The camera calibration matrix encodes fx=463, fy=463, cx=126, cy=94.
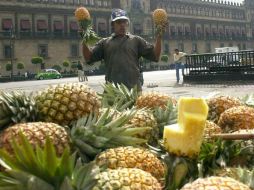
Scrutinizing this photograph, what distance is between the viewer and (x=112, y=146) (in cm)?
196

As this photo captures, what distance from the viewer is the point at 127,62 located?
14.4 ft

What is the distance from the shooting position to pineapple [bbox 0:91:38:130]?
6.86 ft

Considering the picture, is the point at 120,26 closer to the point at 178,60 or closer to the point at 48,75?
the point at 178,60

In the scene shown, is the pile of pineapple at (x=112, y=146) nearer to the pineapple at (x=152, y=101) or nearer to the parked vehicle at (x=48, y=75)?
the pineapple at (x=152, y=101)

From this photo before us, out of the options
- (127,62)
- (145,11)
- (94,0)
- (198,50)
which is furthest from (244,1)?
(127,62)

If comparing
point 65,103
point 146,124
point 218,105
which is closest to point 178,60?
point 218,105

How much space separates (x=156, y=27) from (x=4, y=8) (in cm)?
4978

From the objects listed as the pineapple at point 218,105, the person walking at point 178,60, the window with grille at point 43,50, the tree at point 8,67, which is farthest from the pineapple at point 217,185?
the window with grille at point 43,50

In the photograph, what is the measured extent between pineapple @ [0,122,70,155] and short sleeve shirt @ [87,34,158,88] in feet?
8.02

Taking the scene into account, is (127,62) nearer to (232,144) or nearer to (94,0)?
(232,144)

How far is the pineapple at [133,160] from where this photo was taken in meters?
1.73

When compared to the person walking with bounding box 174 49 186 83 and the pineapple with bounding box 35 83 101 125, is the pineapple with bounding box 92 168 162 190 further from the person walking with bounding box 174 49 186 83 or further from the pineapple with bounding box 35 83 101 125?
the person walking with bounding box 174 49 186 83

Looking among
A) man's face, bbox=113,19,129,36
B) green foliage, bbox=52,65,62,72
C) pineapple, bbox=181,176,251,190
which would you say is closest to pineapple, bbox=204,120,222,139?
pineapple, bbox=181,176,251,190

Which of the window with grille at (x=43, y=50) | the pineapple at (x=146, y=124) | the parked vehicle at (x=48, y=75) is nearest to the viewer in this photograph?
the pineapple at (x=146, y=124)
